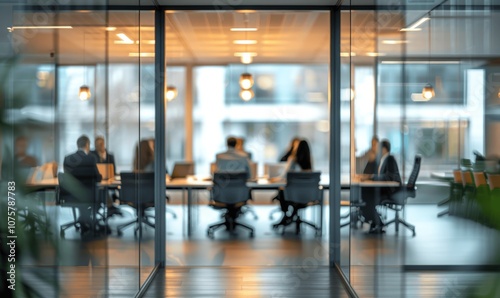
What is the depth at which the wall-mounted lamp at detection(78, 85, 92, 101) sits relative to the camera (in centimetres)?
261

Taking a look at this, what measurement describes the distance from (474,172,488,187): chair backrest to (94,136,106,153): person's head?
192cm

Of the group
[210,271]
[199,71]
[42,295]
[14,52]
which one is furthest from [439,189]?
[199,71]

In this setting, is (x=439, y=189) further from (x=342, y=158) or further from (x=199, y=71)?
(x=199, y=71)

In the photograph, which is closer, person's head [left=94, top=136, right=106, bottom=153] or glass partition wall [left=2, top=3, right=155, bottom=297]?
glass partition wall [left=2, top=3, right=155, bottom=297]

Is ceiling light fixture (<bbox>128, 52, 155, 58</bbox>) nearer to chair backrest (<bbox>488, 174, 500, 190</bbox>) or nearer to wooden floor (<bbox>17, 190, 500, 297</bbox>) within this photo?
wooden floor (<bbox>17, 190, 500, 297</bbox>)

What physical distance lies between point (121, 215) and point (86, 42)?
159 centimetres

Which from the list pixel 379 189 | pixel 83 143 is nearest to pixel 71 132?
pixel 83 143

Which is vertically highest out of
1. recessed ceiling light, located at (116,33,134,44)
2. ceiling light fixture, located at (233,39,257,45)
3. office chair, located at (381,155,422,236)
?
ceiling light fixture, located at (233,39,257,45)

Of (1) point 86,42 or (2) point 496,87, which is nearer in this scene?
(2) point 496,87

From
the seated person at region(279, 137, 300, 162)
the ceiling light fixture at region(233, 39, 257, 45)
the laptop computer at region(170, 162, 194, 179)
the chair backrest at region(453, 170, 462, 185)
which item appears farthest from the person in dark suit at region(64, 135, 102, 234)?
the seated person at region(279, 137, 300, 162)

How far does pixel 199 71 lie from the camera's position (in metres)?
12.3

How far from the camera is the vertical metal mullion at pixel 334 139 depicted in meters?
5.91

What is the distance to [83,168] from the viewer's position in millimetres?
2740

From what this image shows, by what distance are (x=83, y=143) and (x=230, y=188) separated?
17.4 feet
